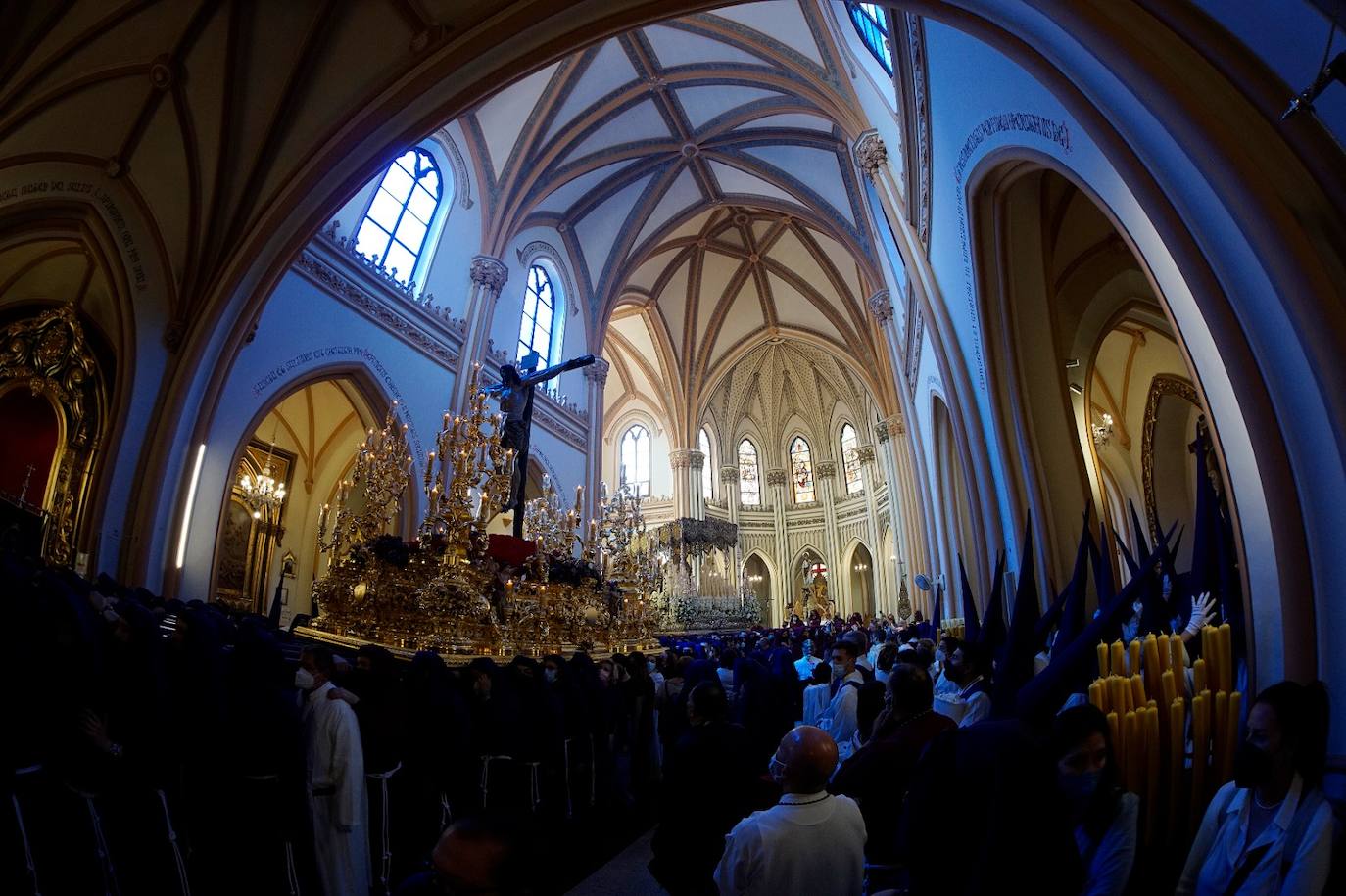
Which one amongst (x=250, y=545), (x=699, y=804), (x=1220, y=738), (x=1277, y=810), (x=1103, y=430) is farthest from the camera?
(x=250, y=545)

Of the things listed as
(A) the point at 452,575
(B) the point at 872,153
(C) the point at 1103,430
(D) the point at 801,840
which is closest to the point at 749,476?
(C) the point at 1103,430

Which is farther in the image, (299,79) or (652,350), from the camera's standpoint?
(652,350)

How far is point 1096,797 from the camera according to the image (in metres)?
1.62

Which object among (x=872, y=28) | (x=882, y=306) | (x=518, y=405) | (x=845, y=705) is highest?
(x=872, y=28)

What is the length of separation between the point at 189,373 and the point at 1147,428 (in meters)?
13.3

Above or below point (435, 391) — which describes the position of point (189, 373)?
below

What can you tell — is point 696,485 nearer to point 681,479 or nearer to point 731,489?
point 681,479

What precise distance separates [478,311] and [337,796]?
10.9 metres

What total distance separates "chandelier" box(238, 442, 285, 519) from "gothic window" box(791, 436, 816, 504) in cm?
1929

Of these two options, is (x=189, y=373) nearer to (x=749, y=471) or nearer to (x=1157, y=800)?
(x=1157, y=800)

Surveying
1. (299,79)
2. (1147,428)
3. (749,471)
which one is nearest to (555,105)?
(299,79)

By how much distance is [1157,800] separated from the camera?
195 centimetres

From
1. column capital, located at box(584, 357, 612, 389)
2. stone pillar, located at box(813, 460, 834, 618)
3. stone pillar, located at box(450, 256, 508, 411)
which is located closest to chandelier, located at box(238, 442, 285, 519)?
stone pillar, located at box(450, 256, 508, 411)

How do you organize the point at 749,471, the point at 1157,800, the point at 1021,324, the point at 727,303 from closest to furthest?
the point at 1157,800 < the point at 1021,324 < the point at 727,303 < the point at 749,471
